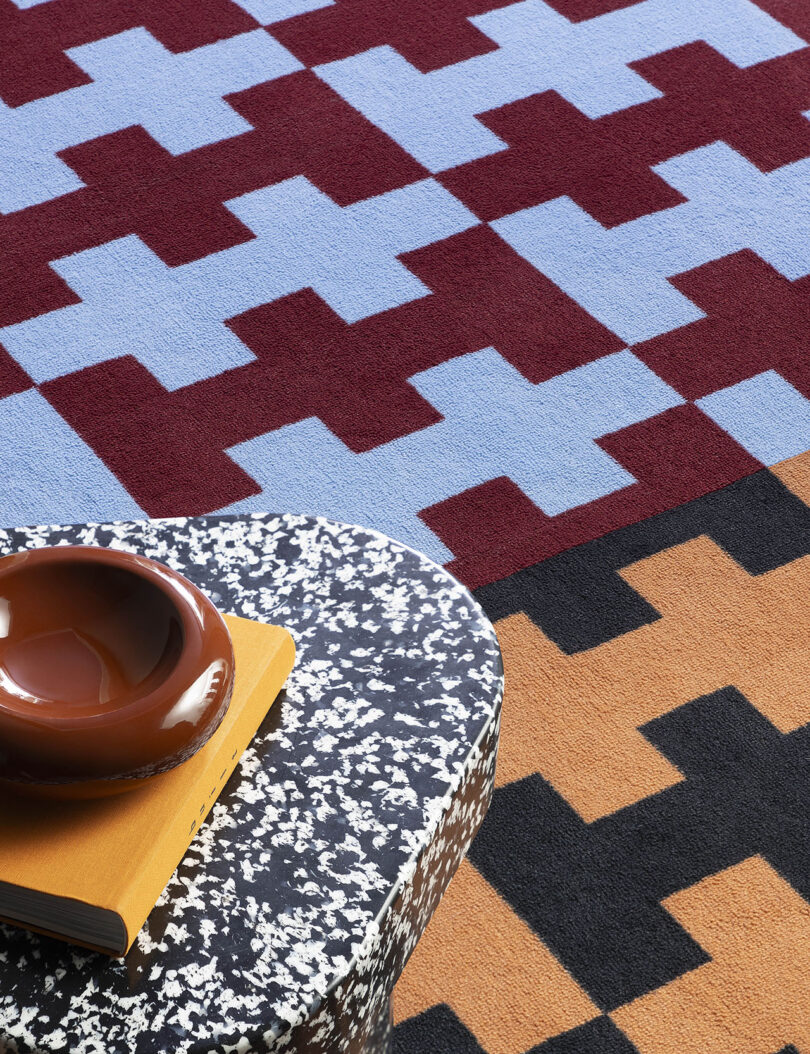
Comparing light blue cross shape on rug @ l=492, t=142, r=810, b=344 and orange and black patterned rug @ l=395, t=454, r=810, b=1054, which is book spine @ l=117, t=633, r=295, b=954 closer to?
orange and black patterned rug @ l=395, t=454, r=810, b=1054

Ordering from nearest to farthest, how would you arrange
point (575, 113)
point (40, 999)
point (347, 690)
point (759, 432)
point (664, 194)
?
point (40, 999) → point (347, 690) → point (759, 432) → point (664, 194) → point (575, 113)

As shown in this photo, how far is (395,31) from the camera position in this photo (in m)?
1.85

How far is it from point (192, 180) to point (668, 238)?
0.56 m

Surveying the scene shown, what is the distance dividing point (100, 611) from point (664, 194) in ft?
3.85

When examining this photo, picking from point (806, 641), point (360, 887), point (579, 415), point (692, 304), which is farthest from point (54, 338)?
point (360, 887)

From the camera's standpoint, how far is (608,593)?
47.2 inches

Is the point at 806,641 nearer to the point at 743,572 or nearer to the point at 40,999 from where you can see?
the point at 743,572

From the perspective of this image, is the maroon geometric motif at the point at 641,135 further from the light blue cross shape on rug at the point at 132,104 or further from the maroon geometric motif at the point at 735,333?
the light blue cross shape on rug at the point at 132,104

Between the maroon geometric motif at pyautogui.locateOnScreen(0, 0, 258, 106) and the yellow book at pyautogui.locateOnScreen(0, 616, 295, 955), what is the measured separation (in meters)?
1.36

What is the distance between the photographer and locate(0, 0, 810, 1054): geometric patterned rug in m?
0.98

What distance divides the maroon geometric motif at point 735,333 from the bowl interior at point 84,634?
2.90 ft

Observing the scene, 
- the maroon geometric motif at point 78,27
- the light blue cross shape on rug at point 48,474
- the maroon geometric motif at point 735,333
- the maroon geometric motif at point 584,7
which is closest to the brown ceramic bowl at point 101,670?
the light blue cross shape on rug at point 48,474

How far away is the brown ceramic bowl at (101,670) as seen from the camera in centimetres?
56

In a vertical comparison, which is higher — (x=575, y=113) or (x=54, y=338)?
(x=575, y=113)
